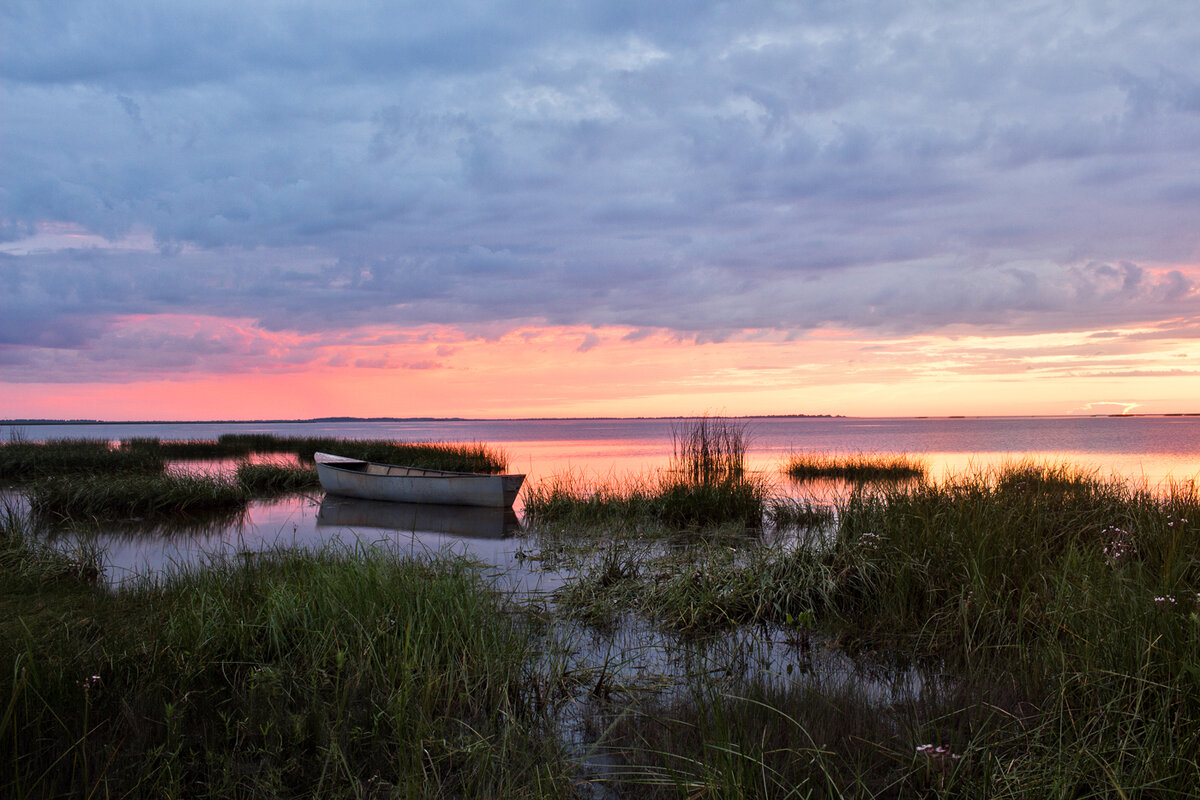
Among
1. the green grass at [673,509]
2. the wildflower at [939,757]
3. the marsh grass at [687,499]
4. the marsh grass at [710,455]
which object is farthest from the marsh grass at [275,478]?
the wildflower at [939,757]

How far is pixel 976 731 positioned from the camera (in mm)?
3434

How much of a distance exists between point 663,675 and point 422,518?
12.0m

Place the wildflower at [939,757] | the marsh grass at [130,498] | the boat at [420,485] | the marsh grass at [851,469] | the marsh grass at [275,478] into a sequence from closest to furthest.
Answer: the wildflower at [939,757] < the marsh grass at [130,498] < the boat at [420,485] < the marsh grass at [275,478] < the marsh grass at [851,469]

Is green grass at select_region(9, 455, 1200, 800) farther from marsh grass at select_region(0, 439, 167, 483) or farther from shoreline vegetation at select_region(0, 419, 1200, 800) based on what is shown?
marsh grass at select_region(0, 439, 167, 483)

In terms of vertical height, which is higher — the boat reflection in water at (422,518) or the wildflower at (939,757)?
the wildflower at (939,757)

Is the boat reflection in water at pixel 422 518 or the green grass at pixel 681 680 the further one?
the boat reflection in water at pixel 422 518

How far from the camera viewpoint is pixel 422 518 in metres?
16.0

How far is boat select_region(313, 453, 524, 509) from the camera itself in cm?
1625

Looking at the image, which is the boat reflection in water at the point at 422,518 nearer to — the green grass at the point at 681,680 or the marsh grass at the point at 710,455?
the marsh grass at the point at 710,455

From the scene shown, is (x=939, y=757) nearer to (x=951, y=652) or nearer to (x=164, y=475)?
(x=951, y=652)

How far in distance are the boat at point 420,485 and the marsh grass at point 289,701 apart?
1065cm

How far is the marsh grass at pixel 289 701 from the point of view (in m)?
3.16

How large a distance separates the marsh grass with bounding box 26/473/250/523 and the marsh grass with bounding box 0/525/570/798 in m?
11.6

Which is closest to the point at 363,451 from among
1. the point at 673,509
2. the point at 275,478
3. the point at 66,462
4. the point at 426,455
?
the point at 426,455
